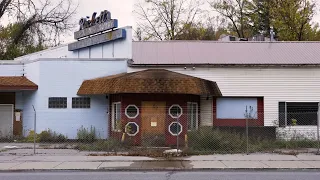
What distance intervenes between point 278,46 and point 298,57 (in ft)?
6.28

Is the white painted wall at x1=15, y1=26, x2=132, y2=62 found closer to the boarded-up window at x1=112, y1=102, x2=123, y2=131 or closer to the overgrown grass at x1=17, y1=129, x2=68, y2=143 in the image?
the boarded-up window at x1=112, y1=102, x2=123, y2=131

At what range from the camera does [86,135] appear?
25.2 metres

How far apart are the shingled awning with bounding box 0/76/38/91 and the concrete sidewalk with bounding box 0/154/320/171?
25.9ft

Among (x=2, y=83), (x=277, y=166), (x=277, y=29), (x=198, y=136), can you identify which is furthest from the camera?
(x=277, y=29)

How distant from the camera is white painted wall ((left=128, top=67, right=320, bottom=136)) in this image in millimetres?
26203

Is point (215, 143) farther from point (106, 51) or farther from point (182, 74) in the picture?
point (106, 51)

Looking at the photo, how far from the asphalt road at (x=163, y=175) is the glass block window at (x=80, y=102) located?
1147cm

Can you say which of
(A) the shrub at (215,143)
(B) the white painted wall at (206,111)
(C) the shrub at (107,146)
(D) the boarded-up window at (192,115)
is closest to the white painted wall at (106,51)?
(D) the boarded-up window at (192,115)

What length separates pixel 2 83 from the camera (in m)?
25.8

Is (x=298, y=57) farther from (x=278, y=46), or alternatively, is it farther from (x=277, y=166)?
(x=277, y=166)

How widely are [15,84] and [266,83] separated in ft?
43.9

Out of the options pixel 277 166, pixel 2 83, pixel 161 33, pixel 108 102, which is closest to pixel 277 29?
pixel 161 33

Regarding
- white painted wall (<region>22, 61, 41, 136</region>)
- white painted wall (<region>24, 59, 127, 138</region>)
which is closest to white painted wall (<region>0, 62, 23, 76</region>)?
white painted wall (<region>22, 61, 41, 136</region>)

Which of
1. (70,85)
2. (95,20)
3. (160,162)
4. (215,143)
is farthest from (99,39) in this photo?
(160,162)
